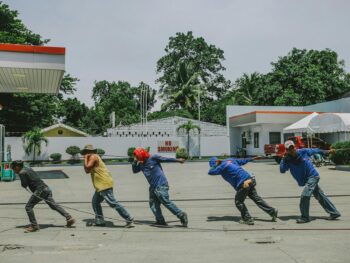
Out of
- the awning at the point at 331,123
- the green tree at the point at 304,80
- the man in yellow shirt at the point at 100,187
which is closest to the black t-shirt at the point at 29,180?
the man in yellow shirt at the point at 100,187

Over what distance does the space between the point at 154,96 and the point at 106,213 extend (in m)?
57.1

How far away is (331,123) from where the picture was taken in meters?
24.8

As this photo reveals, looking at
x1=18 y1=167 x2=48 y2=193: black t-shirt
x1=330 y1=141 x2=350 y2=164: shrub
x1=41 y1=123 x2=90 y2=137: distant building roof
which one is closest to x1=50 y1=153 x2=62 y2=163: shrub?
x1=41 y1=123 x2=90 y2=137: distant building roof

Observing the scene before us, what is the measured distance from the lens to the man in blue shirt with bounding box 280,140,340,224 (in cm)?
836

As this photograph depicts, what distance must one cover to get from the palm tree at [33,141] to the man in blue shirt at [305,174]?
28812mm

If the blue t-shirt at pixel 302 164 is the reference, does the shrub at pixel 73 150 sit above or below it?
above

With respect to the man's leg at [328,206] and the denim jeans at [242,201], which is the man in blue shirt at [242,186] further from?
the man's leg at [328,206]

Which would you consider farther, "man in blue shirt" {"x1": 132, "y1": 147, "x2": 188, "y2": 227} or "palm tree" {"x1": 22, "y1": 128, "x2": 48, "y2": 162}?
"palm tree" {"x1": 22, "y1": 128, "x2": 48, "y2": 162}

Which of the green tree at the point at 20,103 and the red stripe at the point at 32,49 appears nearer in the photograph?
the red stripe at the point at 32,49

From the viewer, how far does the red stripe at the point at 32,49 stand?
15570 mm

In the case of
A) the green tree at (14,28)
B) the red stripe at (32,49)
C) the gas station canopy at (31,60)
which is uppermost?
the green tree at (14,28)

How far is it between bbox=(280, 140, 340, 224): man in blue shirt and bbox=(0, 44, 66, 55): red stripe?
1026cm

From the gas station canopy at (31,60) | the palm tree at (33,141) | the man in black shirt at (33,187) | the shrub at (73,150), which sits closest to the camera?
the man in black shirt at (33,187)

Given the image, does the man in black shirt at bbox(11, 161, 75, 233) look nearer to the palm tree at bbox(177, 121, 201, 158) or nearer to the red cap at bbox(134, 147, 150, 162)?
the red cap at bbox(134, 147, 150, 162)
